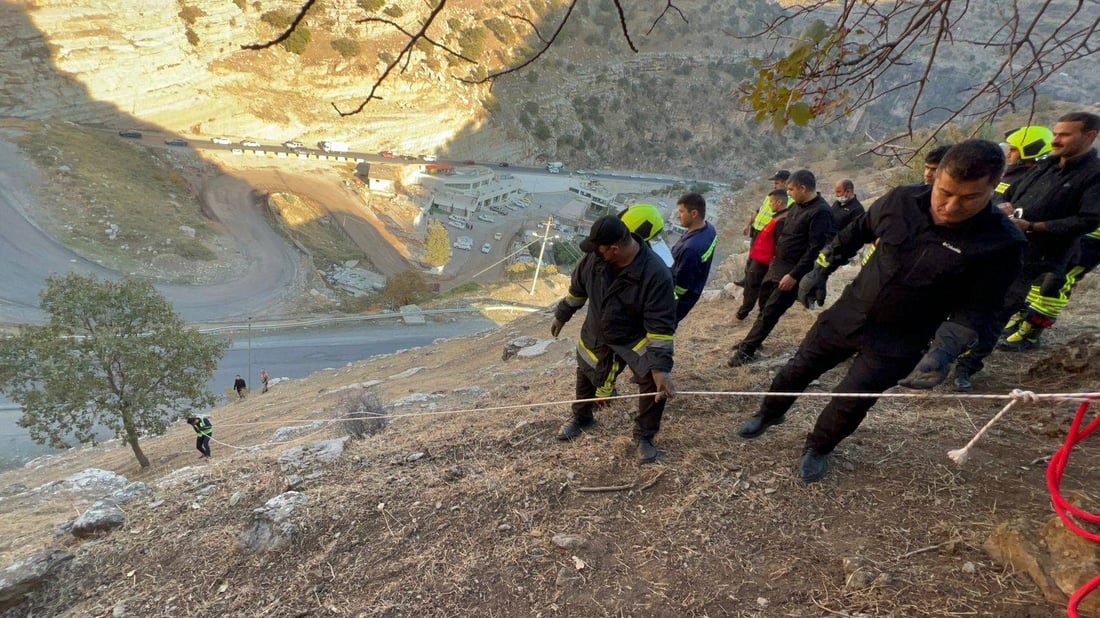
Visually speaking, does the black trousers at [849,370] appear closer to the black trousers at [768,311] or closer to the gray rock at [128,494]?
the black trousers at [768,311]

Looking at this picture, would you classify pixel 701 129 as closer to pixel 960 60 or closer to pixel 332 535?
pixel 960 60

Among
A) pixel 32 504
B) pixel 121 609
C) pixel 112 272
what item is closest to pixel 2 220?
pixel 112 272

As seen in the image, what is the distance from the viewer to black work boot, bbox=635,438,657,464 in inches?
127

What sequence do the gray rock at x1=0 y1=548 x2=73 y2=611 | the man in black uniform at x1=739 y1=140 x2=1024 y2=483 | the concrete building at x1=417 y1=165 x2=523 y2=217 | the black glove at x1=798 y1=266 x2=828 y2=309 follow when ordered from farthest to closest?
the concrete building at x1=417 y1=165 x2=523 y2=217
the black glove at x1=798 y1=266 x2=828 y2=309
the gray rock at x1=0 y1=548 x2=73 y2=611
the man in black uniform at x1=739 y1=140 x2=1024 y2=483

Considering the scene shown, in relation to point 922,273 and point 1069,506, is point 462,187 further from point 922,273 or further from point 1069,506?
point 1069,506

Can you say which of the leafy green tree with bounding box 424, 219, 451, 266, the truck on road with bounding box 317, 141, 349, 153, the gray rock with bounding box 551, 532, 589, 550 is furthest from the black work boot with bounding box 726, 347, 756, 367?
the truck on road with bounding box 317, 141, 349, 153

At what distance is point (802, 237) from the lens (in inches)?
176

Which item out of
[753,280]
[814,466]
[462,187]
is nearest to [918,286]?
[814,466]

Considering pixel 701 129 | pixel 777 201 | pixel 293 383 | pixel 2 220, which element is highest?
pixel 701 129

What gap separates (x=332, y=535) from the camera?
9.64ft

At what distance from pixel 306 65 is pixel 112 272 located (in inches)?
898

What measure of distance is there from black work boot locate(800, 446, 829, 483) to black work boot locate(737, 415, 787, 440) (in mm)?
418

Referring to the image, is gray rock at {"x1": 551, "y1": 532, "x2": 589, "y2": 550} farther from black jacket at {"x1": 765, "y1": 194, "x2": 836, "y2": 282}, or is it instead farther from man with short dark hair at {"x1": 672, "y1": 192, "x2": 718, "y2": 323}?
black jacket at {"x1": 765, "y1": 194, "x2": 836, "y2": 282}

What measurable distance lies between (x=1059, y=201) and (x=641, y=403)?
3.30m
